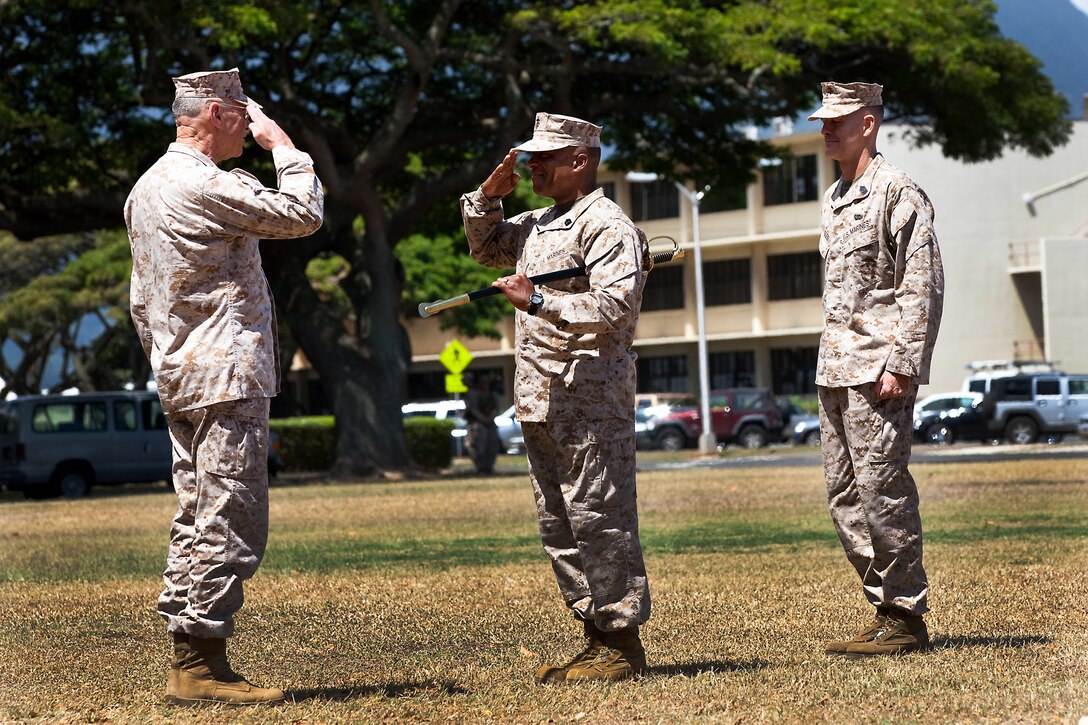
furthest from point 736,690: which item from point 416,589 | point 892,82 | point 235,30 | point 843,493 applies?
point 892,82

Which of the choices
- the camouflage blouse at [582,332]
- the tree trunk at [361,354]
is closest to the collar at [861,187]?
the camouflage blouse at [582,332]

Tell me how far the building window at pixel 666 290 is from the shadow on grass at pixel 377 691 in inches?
2241

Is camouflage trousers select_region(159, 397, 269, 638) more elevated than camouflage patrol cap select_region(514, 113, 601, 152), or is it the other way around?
camouflage patrol cap select_region(514, 113, 601, 152)

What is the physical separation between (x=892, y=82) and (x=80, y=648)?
2133 cm

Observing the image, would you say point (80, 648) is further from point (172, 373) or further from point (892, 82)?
point (892, 82)

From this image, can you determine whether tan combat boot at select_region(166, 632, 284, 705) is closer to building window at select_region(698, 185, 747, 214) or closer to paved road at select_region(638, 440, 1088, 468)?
paved road at select_region(638, 440, 1088, 468)

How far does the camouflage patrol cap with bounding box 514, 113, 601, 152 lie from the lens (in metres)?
6.11

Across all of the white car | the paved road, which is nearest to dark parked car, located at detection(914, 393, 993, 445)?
the paved road

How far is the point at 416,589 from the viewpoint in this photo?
9.69 meters

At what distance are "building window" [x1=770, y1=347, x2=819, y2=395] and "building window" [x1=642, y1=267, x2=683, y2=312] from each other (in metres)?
4.21

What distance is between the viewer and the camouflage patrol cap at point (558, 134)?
20.0 feet

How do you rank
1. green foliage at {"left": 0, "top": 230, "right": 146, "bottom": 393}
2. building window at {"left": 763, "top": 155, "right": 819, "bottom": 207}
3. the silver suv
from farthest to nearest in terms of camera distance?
building window at {"left": 763, "top": 155, "right": 819, "bottom": 207}
green foliage at {"left": 0, "top": 230, "right": 146, "bottom": 393}
the silver suv

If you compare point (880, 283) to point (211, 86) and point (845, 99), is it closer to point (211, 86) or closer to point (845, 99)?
point (845, 99)

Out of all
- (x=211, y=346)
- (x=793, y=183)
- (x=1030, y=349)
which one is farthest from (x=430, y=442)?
(x=793, y=183)
